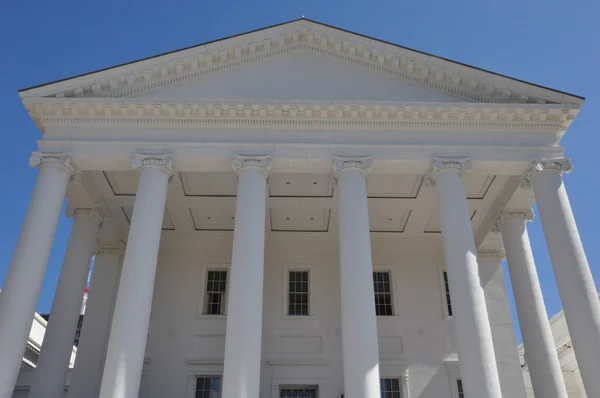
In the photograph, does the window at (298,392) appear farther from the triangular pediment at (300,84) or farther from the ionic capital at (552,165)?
the ionic capital at (552,165)

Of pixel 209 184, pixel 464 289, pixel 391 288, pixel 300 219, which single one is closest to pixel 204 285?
pixel 300 219

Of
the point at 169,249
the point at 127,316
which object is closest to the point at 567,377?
the point at 169,249

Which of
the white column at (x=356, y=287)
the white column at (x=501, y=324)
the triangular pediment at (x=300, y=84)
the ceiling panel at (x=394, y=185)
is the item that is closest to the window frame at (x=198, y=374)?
the white column at (x=356, y=287)

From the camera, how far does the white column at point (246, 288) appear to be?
48.0 feet

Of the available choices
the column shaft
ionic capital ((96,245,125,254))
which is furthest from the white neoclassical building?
ionic capital ((96,245,125,254))

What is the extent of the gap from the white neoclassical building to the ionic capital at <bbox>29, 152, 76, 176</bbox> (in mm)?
73

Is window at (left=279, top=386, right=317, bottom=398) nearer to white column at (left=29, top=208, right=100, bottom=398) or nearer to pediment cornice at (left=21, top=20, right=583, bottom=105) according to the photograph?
white column at (left=29, top=208, right=100, bottom=398)

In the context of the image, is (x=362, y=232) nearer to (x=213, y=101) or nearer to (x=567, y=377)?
(x=213, y=101)

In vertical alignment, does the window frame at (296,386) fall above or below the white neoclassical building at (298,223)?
below

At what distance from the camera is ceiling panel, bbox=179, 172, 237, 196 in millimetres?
21030

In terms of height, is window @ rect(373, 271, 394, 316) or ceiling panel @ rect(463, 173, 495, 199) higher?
ceiling panel @ rect(463, 173, 495, 199)

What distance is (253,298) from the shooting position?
1577 cm

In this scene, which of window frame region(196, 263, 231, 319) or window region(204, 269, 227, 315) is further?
window region(204, 269, 227, 315)

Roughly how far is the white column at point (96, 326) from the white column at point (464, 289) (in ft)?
46.3
